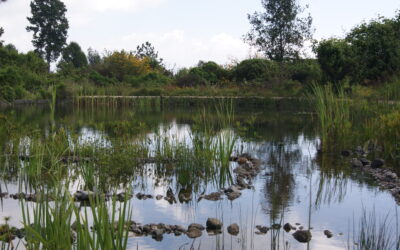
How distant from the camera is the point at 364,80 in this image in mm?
21750

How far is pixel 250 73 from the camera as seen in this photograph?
2830 cm

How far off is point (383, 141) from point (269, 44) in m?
19.8

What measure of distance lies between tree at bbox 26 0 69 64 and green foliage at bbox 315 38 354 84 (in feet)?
109

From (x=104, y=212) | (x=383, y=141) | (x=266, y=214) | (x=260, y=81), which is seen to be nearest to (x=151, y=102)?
(x=260, y=81)

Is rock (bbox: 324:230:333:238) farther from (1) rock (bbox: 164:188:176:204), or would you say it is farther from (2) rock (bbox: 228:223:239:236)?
(1) rock (bbox: 164:188:176:204)

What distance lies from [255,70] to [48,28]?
94.6ft

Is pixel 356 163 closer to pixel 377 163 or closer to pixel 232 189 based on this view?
pixel 377 163

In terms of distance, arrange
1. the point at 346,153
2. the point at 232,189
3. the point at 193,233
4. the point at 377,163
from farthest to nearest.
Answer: the point at 346,153 < the point at 377,163 < the point at 232,189 < the point at 193,233

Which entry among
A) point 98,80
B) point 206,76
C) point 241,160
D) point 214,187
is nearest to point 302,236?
point 214,187

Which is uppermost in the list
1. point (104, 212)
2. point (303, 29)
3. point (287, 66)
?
point (303, 29)

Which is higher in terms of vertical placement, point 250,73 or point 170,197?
point 250,73


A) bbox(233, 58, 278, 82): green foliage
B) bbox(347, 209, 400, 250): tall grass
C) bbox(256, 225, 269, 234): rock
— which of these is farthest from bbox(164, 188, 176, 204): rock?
bbox(233, 58, 278, 82): green foliage

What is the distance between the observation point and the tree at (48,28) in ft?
157

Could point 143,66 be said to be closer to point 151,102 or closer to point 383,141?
point 151,102
